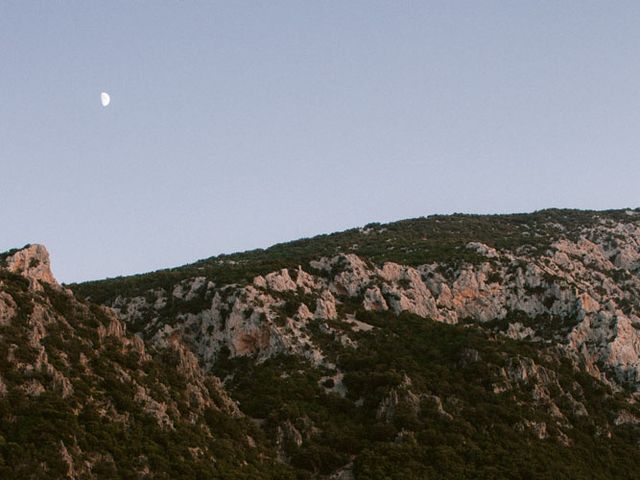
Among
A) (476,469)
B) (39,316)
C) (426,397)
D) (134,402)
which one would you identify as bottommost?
(476,469)

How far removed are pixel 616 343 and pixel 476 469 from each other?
138 feet

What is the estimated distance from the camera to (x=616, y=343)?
99.7m

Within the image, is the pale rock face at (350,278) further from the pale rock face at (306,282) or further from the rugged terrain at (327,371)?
the pale rock face at (306,282)

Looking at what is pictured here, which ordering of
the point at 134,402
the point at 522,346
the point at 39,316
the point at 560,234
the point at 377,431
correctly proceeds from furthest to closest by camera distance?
the point at 560,234, the point at 522,346, the point at 377,431, the point at 39,316, the point at 134,402

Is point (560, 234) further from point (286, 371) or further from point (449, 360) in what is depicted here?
point (286, 371)

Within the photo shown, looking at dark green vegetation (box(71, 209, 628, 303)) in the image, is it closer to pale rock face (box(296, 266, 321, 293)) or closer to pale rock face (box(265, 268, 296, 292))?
pale rock face (box(265, 268, 296, 292))

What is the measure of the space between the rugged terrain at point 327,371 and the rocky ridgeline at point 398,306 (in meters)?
0.27

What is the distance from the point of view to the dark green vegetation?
341 feet

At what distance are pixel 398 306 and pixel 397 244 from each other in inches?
1464

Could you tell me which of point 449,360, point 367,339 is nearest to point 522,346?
point 449,360

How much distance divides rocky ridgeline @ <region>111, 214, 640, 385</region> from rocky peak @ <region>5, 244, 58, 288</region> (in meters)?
10.9

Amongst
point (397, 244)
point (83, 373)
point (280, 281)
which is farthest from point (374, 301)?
point (83, 373)

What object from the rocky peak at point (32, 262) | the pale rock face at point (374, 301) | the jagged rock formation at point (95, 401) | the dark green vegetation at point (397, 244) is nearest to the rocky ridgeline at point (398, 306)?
the pale rock face at point (374, 301)

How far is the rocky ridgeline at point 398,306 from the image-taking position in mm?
87438
